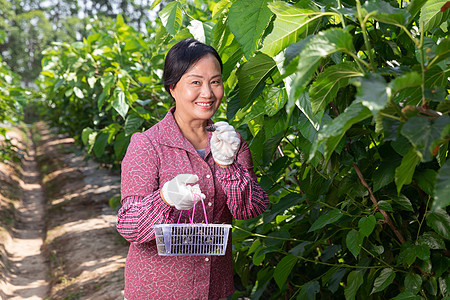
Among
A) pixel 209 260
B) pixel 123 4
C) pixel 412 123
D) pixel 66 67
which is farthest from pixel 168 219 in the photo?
pixel 123 4

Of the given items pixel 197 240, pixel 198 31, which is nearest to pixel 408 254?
pixel 197 240

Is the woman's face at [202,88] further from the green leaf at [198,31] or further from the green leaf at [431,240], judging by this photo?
the green leaf at [431,240]

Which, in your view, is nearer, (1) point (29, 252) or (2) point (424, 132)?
(2) point (424, 132)

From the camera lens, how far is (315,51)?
0.86 metres

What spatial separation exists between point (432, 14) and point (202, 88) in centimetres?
76

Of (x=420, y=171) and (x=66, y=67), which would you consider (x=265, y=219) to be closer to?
(x=420, y=171)

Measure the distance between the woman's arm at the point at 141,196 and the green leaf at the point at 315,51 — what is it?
2.58 ft

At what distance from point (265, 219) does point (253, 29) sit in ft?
3.18

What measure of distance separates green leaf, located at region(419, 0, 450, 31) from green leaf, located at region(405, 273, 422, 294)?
0.76 meters

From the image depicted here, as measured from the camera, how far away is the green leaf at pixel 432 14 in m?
1.22

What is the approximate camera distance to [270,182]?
212 centimetres

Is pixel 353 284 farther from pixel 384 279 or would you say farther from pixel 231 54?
pixel 231 54

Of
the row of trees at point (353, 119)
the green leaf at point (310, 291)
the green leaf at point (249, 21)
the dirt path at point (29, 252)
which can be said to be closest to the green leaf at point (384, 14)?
the row of trees at point (353, 119)

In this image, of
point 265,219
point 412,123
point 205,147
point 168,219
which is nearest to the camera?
point 412,123
